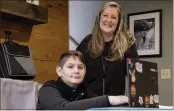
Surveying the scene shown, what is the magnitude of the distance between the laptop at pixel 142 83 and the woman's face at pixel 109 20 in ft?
1.56

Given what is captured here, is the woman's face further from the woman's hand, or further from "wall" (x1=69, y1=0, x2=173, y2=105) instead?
"wall" (x1=69, y1=0, x2=173, y2=105)

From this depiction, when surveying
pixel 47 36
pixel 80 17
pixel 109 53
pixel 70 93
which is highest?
pixel 80 17

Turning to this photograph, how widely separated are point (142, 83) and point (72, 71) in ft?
1.25

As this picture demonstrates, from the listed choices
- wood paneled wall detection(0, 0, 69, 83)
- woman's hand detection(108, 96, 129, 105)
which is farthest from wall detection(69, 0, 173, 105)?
woman's hand detection(108, 96, 129, 105)

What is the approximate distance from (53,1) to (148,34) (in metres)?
1.21

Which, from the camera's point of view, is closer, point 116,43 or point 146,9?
point 116,43

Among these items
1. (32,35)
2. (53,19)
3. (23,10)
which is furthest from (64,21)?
(23,10)

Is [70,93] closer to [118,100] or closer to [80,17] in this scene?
Result: [118,100]

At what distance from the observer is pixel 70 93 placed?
1.35 metres

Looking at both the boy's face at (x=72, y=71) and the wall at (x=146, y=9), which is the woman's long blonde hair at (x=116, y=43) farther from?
the wall at (x=146, y=9)

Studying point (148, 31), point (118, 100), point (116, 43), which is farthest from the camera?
point (148, 31)

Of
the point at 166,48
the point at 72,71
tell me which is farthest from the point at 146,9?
the point at 72,71

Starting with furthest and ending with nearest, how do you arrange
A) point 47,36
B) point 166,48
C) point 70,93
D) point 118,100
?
point 166,48
point 47,36
point 70,93
point 118,100

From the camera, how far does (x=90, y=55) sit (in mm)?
1698
